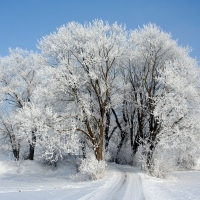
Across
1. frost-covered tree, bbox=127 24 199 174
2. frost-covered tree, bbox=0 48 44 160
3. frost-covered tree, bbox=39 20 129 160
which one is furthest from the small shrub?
frost-covered tree, bbox=0 48 44 160

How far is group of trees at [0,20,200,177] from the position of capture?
53.9ft

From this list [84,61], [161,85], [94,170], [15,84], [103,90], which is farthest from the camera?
[15,84]

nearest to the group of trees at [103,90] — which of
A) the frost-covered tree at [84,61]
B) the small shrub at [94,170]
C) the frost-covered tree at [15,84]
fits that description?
the frost-covered tree at [84,61]

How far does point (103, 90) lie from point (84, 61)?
275 cm

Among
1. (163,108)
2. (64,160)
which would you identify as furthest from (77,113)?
(64,160)

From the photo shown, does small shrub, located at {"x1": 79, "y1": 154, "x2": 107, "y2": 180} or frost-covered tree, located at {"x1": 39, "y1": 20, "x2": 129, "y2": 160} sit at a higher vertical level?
frost-covered tree, located at {"x1": 39, "y1": 20, "x2": 129, "y2": 160}

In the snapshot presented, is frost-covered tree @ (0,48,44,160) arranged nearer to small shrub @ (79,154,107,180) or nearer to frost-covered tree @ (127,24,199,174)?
frost-covered tree @ (127,24,199,174)

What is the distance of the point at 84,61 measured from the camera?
17.8 metres

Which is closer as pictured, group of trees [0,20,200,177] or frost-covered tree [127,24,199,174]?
group of trees [0,20,200,177]

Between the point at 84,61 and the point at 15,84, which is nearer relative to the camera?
the point at 84,61

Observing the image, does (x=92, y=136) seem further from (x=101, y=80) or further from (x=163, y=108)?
(x=163, y=108)

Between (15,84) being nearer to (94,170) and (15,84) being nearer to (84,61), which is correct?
(84,61)

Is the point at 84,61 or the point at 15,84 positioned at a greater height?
the point at 15,84

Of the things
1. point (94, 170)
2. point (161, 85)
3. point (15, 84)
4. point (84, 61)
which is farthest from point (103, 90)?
point (15, 84)
